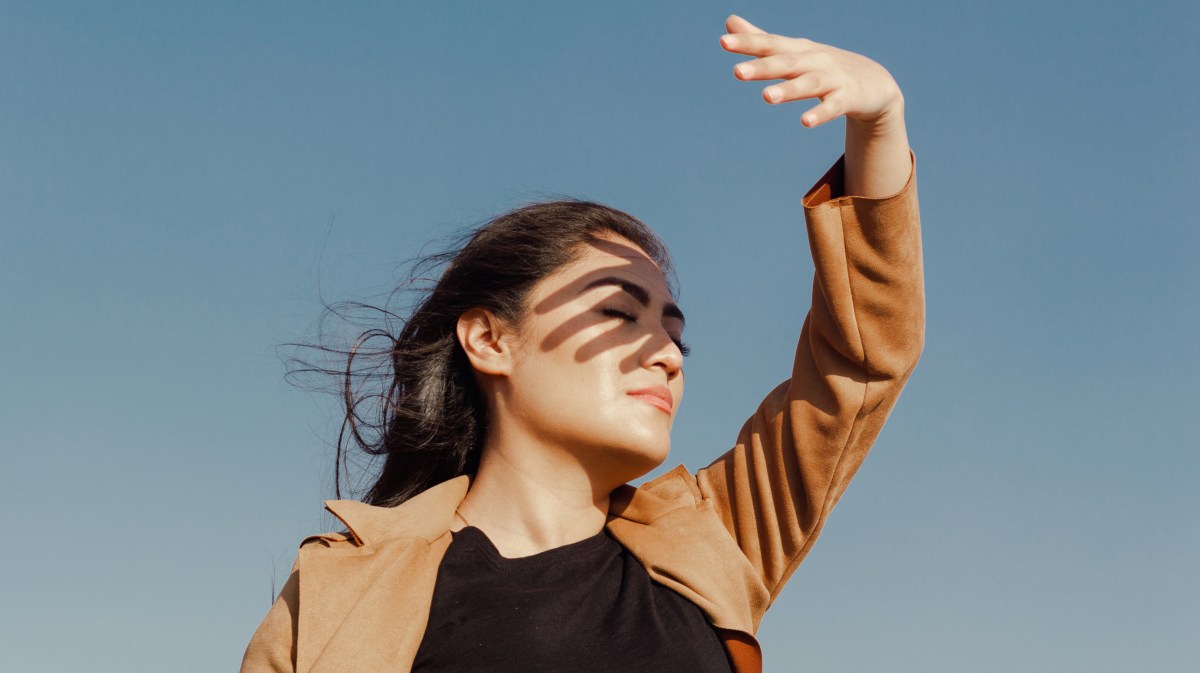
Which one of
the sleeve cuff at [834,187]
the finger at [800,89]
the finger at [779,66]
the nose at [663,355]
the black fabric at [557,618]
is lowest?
the black fabric at [557,618]

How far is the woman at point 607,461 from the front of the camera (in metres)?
3.80

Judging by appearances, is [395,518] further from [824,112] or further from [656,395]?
[824,112]

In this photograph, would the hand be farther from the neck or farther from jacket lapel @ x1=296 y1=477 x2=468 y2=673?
jacket lapel @ x1=296 y1=477 x2=468 y2=673

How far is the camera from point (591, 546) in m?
4.23

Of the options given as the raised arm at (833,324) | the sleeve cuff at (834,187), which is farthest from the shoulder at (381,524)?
the sleeve cuff at (834,187)

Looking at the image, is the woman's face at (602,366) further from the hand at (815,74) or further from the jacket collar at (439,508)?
the hand at (815,74)

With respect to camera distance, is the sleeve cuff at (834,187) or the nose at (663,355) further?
the nose at (663,355)

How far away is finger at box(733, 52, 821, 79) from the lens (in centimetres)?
330

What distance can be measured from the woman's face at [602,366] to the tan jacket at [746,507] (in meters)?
0.28

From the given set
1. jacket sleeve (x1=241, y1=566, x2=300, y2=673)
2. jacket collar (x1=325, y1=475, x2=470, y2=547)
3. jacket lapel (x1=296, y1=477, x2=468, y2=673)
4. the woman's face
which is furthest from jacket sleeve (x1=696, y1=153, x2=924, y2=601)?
jacket sleeve (x1=241, y1=566, x2=300, y2=673)

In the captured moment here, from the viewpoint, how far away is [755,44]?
3.44m

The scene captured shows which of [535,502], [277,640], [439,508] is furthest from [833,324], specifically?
[277,640]

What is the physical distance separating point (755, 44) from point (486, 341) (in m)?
1.63

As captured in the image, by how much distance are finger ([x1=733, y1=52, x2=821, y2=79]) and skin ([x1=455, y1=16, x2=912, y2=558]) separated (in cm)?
41
